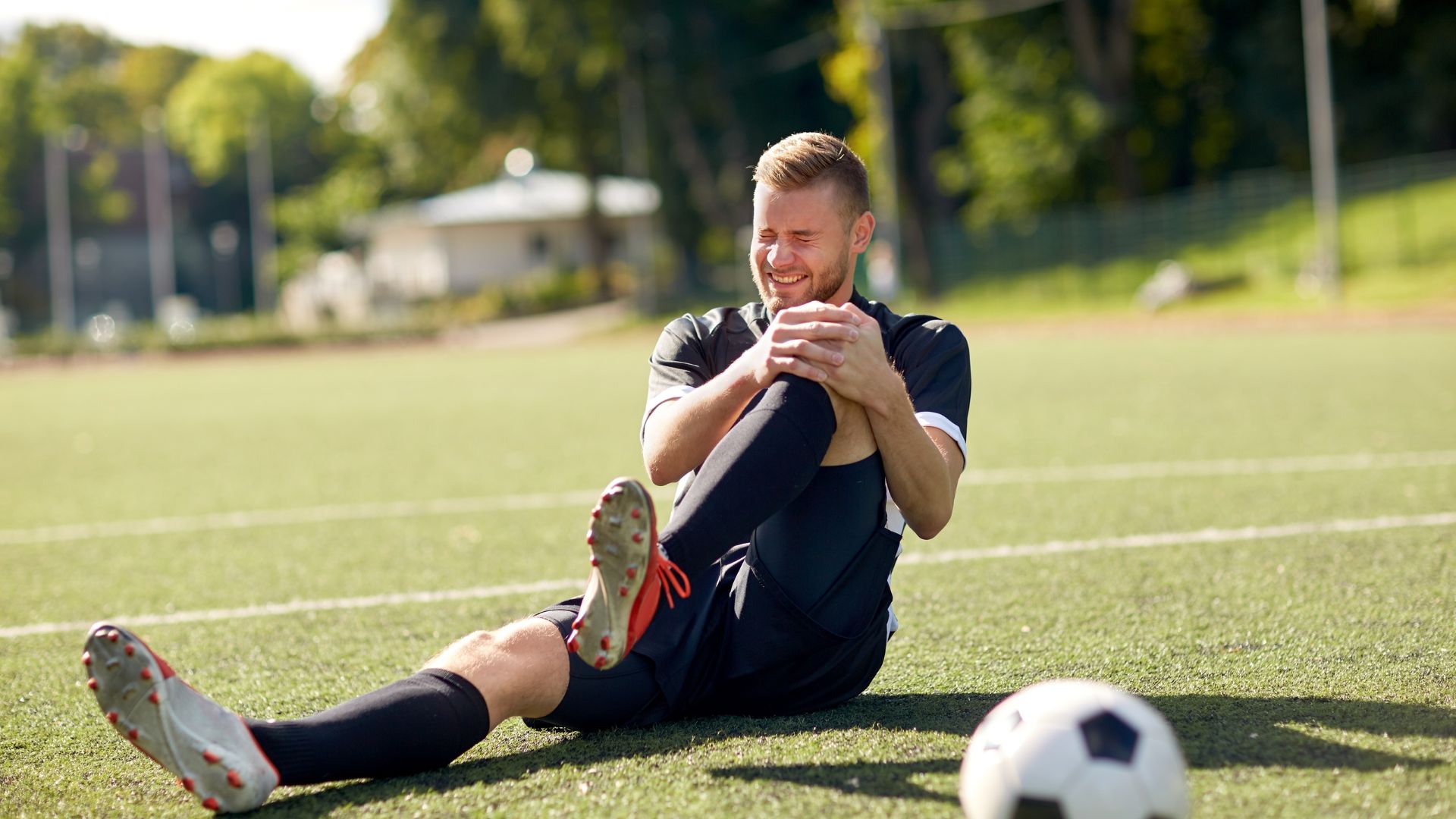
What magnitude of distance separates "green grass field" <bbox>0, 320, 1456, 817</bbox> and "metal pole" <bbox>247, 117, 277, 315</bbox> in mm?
53733

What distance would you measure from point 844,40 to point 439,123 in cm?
1385

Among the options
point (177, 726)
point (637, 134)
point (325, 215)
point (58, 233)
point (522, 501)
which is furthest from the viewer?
point (325, 215)

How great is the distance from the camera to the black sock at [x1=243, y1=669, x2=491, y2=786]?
2871 millimetres

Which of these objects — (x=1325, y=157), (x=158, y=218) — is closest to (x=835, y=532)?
(x=1325, y=157)

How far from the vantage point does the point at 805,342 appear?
300 centimetres

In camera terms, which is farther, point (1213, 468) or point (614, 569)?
point (1213, 468)

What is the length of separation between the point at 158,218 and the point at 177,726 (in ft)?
249

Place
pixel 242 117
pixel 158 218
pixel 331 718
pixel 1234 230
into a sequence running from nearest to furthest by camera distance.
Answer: pixel 331 718
pixel 1234 230
pixel 158 218
pixel 242 117

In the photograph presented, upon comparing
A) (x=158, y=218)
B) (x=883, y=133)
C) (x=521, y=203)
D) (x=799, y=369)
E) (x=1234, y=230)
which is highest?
(x=158, y=218)

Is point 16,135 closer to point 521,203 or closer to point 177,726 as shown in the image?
point 521,203

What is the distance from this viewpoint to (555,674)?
3.12m

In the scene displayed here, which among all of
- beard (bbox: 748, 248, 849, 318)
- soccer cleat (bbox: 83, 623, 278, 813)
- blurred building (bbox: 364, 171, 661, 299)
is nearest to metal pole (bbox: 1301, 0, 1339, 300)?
beard (bbox: 748, 248, 849, 318)

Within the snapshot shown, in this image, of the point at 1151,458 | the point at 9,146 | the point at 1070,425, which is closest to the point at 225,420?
the point at 1070,425

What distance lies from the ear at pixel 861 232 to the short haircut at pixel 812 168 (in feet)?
0.09
